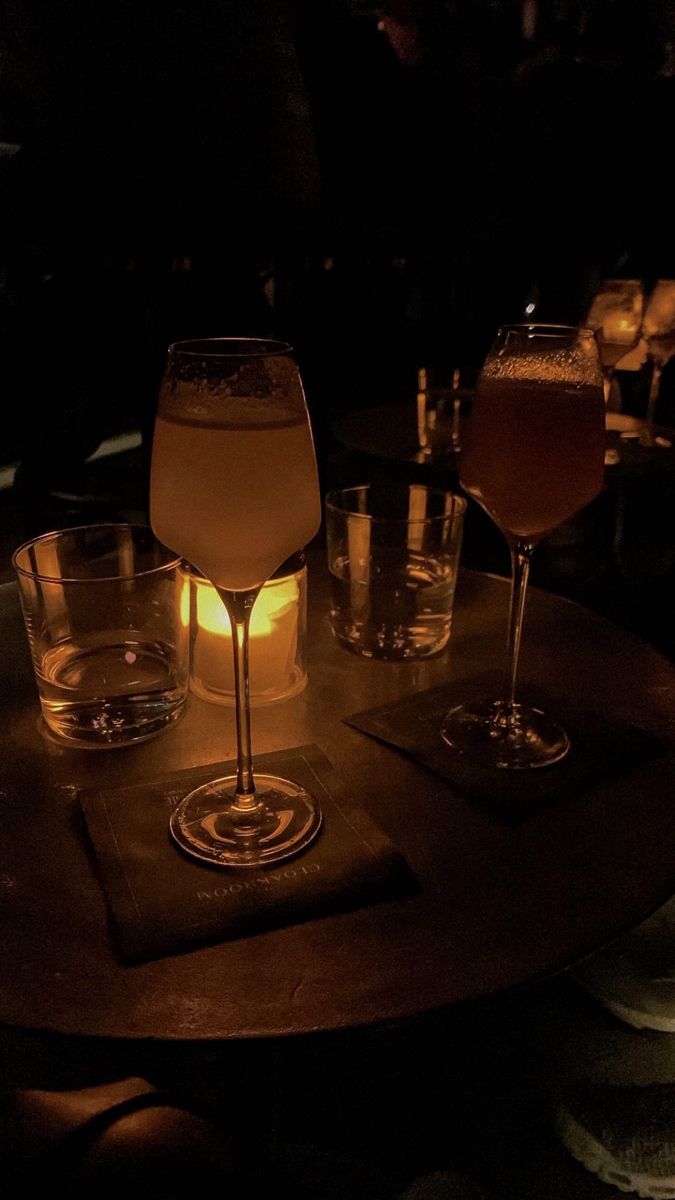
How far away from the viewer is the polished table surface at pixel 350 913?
48cm

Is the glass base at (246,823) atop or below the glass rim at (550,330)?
below

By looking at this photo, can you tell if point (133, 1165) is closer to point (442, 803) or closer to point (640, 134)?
point (442, 803)

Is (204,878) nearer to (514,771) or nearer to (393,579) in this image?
(514,771)

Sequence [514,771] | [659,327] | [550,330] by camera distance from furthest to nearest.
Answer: [659,327]
[550,330]
[514,771]

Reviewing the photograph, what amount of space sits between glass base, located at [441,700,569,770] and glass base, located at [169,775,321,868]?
0.15 m

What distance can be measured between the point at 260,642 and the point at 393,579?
0.60ft

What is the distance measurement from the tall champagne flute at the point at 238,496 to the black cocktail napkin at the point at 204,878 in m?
0.01

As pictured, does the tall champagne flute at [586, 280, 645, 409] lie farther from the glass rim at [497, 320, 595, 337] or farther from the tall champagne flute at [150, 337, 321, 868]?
the tall champagne flute at [150, 337, 321, 868]

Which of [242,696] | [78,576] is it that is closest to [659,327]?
[78,576]

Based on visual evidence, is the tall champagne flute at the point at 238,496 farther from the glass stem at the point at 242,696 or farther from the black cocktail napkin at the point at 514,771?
the black cocktail napkin at the point at 514,771

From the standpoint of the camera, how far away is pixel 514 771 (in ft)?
2.27

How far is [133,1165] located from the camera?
0.43 m

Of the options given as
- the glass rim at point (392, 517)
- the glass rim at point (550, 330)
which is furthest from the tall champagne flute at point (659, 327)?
the glass rim at point (550, 330)

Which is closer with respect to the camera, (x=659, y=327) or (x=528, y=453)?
(x=528, y=453)
